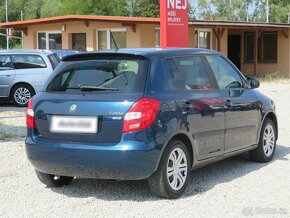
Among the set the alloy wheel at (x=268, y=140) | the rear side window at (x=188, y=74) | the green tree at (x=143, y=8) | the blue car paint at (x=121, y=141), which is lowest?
the alloy wheel at (x=268, y=140)

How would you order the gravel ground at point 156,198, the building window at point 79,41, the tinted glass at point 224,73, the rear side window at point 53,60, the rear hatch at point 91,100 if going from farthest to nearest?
the building window at point 79,41 → the rear side window at point 53,60 → the tinted glass at point 224,73 → the rear hatch at point 91,100 → the gravel ground at point 156,198

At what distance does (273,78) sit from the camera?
2531cm

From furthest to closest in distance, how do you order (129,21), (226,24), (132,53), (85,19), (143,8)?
1. (143,8)
2. (85,19)
3. (226,24)
4. (129,21)
5. (132,53)

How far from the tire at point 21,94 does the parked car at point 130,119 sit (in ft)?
30.2

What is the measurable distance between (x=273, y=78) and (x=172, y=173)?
2034 centimetres

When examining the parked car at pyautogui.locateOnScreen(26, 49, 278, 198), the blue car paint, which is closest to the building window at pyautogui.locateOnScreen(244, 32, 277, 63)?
the parked car at pyautogui.locateOnScreen(26, 49, 278, 198)

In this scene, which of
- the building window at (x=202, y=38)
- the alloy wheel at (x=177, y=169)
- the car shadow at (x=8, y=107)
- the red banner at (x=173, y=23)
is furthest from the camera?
the building window at (x=202, y=38)

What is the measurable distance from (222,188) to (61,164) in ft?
6.11

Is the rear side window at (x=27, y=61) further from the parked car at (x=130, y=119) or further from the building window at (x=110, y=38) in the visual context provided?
the parked car at (x=130, y=119)

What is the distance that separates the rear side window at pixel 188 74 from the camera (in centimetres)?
611

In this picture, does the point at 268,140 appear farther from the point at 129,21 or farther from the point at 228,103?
the point at 129,21

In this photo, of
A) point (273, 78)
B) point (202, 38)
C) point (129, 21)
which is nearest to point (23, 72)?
point (129, 21)

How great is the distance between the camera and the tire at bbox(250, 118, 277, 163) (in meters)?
7.68

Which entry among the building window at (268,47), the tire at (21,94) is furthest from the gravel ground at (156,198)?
the building window at (268,47)
